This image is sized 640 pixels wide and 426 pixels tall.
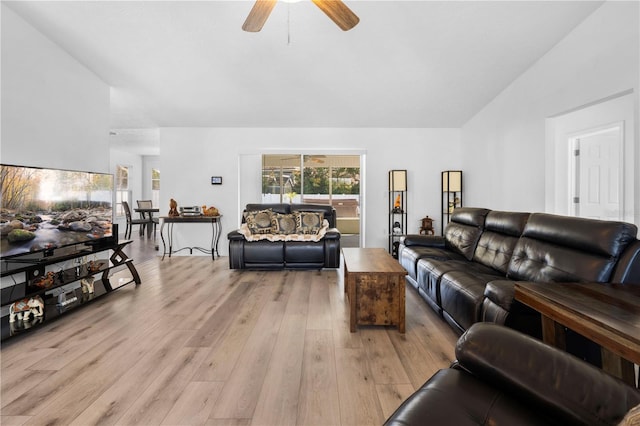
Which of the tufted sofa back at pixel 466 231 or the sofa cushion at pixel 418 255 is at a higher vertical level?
the tufted sofa back at pixel 466 231

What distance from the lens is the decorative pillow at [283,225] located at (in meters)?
4.77

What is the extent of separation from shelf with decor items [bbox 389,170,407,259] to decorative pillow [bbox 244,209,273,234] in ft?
7.82

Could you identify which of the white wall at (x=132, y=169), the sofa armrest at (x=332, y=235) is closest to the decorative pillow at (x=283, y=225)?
the sofa armrest at (x=332, y=235)

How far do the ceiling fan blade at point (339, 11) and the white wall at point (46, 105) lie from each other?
2859mm

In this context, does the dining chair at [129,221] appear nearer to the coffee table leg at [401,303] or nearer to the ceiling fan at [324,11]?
the ceiling fan at [324,11]

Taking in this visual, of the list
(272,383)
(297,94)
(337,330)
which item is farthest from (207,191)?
(272,383)

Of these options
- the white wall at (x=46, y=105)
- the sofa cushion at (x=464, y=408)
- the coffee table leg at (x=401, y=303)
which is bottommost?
the coffee table leg at (x=401, y=303)

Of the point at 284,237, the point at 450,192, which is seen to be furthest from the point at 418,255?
the point at 450,192

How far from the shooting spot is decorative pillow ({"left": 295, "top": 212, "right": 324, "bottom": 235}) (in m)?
4.71

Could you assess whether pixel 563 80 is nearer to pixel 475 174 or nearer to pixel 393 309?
pixel 475 174

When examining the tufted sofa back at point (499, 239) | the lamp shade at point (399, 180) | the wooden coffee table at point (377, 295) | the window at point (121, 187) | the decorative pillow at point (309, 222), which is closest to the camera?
the wooden coffee table at point (377, 295)

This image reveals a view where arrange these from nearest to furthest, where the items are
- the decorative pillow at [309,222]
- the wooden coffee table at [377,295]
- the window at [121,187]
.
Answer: the wooden coffee table at [377,295]
the decorative pillow at [309,222]
the window at [121,187]

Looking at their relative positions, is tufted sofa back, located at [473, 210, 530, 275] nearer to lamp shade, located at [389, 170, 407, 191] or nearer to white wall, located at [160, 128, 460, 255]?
lamp shade, located at [389, 170, 407, 191]

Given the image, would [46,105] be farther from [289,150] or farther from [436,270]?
[436,270]
